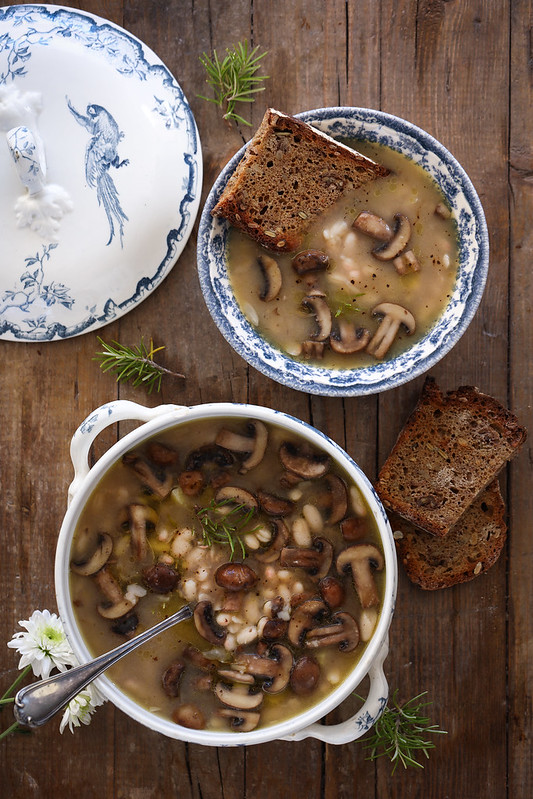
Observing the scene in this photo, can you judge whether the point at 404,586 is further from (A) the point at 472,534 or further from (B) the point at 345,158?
(B) the point at 345,158

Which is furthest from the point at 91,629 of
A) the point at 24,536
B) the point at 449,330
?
the point at 449,330

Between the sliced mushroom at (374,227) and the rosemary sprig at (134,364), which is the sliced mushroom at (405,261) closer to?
the sliced mushroom at (374,227)

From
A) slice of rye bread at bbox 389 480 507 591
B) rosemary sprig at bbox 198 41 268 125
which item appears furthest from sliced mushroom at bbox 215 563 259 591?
rosemary sprig at bbox 198 41 268 125

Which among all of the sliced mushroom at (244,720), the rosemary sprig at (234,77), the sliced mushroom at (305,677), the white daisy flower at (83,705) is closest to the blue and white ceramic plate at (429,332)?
the rosemary sprig at (234,77)

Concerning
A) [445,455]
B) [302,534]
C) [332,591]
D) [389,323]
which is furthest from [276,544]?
[389,323]

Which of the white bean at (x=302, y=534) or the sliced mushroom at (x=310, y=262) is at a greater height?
the sliced mushroom at (x=310, y=262)

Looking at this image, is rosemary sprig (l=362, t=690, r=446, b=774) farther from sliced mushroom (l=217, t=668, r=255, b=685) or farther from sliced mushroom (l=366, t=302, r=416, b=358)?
sliced mushroom (l=366, t=302, r=416, b=358)
